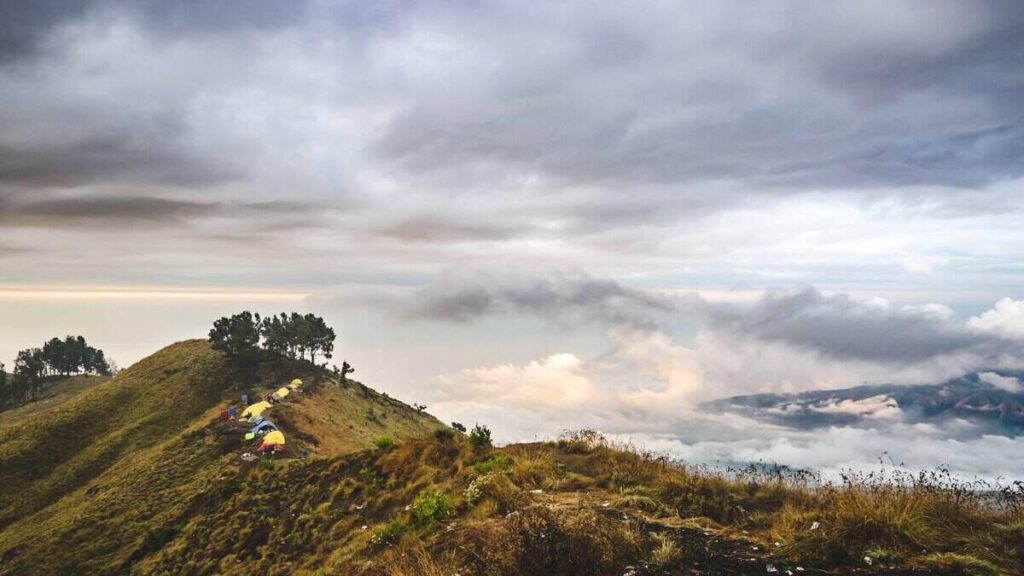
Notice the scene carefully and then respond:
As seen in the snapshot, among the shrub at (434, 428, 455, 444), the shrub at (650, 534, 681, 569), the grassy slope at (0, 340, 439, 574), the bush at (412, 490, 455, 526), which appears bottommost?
the grassy slope at (0, 340, 439, 574)

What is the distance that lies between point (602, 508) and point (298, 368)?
97.6 meters

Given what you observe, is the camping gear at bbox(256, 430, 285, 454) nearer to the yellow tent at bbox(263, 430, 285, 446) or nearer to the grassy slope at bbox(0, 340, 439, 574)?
the yellow tent at bbox(263, 430, 285, 446)

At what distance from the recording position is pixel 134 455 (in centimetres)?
6338

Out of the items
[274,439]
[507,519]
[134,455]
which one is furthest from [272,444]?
[507,519]

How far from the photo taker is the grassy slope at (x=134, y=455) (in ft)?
136

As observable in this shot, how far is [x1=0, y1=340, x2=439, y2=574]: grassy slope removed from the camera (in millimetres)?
41562

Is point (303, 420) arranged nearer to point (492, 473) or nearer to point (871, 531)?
point (492, 473)

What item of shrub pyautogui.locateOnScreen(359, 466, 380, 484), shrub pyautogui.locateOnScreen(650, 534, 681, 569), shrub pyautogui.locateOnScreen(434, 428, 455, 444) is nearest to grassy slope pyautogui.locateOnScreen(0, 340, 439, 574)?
shrub pyautogui.locateOnScreen(359, 466, 380, 484)

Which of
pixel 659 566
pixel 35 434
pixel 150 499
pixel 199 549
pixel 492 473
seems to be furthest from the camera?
pixel 35 434

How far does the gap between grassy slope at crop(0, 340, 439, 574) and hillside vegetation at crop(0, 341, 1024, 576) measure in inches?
13.8

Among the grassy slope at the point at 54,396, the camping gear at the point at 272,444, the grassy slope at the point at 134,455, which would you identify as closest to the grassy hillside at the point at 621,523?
the grassy slope at the point at 134,455

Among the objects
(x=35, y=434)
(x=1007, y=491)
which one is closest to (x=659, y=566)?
(x=1007, y=491)

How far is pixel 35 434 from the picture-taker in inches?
2862

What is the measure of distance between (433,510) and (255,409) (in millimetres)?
60169
